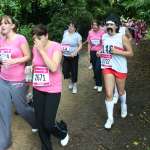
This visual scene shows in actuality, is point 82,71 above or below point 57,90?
below

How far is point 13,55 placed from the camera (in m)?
7.62

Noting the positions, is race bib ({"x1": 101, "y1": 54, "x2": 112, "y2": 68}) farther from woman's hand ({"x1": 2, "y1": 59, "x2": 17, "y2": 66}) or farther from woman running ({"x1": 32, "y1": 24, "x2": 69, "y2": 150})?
woman's hand ({"x1": 2, "y1": 59, "x2": 17, "y2": 66})

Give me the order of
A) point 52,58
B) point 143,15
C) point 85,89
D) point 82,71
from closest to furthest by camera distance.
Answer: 1. point 52,58
2. point 143,15
3. point 85,89
4. point 82,71

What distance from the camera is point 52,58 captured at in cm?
720

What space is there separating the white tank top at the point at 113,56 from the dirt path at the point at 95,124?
3.75 ft

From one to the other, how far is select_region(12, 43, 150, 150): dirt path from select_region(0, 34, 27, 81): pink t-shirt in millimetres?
1240

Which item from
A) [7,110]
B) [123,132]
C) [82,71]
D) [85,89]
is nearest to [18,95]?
[7,110]

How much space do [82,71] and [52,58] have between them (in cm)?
690

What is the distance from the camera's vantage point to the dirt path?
27.0ft

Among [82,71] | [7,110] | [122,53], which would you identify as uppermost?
[122,53]

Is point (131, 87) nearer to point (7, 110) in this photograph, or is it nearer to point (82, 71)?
point (82, 71)

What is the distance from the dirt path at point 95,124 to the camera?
27.0 feet

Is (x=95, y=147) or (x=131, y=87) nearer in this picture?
(x=95, y=147)

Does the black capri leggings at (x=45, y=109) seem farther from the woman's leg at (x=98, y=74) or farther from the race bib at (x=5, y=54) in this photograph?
the woman's leg at (x=98, y=74)
